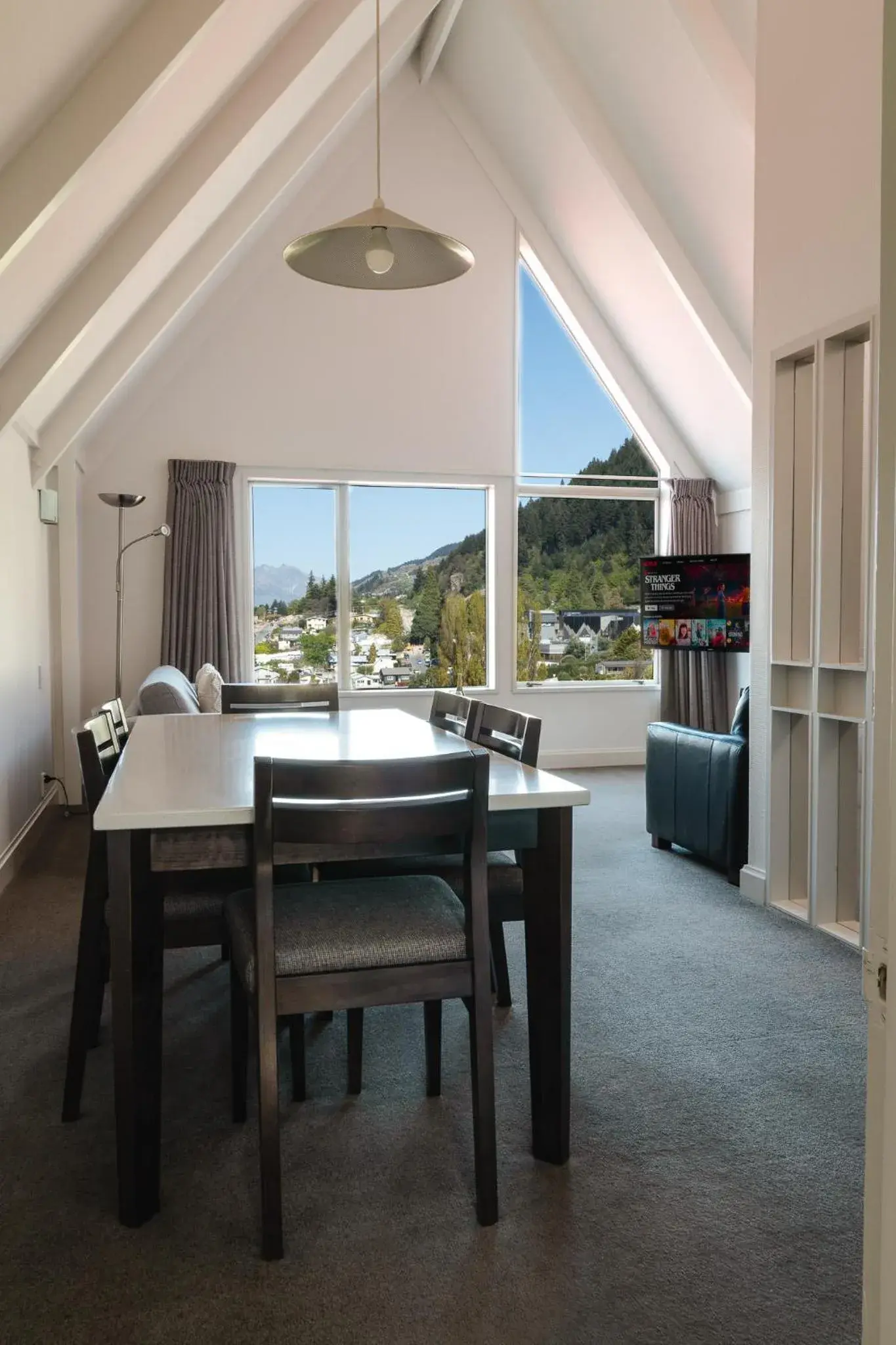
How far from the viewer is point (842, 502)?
360 centimetres

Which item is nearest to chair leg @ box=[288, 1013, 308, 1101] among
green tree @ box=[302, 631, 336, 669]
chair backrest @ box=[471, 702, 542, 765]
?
chair backrest @ box=[471, 702, 542, 765]

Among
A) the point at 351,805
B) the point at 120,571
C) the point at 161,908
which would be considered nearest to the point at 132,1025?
the point at 161,908

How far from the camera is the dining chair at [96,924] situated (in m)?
2.10

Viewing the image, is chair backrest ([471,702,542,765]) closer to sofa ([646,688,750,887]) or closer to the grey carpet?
the grey carpet

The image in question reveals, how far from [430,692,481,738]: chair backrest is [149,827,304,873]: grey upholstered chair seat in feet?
3.45

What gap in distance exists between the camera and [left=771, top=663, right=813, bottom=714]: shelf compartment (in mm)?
3773

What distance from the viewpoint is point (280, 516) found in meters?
7.07

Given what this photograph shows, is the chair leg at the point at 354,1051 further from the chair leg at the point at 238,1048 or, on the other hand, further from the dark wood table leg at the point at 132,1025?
the dark wood table leg at the point at 132,1025

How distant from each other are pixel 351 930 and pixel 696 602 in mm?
5401

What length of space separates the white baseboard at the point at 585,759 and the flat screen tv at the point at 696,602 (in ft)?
3.54

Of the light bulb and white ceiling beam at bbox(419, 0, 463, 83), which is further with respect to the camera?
white ceiling beam at bbox(419, 0, 463, 83)

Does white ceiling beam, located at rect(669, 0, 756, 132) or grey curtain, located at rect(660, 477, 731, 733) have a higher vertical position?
white ceiling beam, located at rect(669, 0, 756, 132)

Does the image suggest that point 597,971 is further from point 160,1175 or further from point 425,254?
point 425,254

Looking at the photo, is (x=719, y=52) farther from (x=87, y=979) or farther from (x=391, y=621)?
(x=87, y=979)
